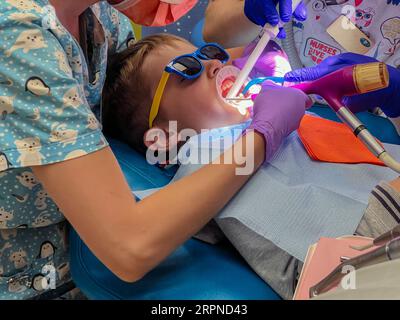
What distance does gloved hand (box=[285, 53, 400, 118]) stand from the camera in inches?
53.6

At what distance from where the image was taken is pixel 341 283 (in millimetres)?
662

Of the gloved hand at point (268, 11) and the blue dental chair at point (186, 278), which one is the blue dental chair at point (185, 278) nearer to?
the blue dental chair at point (186, 278)

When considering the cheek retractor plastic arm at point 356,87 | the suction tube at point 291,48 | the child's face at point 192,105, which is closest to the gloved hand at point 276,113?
the cheek retractor plastic arm at point 356,87

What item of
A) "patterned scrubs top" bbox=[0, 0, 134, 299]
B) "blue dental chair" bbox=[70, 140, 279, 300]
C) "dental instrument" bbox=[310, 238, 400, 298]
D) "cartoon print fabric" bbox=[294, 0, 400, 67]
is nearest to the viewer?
"dental instrument" bbox=[310, 238, 400, 298]

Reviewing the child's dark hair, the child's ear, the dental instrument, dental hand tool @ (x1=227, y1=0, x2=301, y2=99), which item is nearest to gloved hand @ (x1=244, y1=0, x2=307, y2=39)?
dental hand tool @ (x1=227, y1=0, x2=301, y2=99)

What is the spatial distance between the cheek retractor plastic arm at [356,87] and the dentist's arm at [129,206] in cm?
31

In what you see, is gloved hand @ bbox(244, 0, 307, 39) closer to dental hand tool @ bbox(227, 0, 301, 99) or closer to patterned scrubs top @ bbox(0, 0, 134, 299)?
dental hand tool @ bbox(227, 0, 301, 99)

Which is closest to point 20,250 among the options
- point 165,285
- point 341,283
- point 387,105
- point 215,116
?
point 165,285

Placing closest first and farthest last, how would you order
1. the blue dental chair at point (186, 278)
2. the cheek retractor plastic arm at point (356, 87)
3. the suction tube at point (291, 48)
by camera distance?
the blue dental chair at point (186, 278), the cheek retractor plastic arm at point (356, 87), the suction tube at point (291, 48)

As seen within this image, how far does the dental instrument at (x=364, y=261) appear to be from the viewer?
23.1 inches

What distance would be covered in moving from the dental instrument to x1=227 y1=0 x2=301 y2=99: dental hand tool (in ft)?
2.74

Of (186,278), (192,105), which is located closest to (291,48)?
(192,105)

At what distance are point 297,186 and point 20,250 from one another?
2.38 feet
